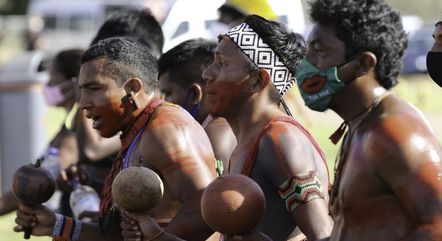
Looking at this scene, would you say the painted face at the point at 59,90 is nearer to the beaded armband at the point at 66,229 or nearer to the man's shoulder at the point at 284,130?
the beaded armband at the point at 66,229

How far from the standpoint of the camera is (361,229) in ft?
13.3

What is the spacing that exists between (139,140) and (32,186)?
1.88 feet

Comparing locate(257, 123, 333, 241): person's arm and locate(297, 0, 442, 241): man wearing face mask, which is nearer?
locate(297, 0, 442, 241): man wearing face mask

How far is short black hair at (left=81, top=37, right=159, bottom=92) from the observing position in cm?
556

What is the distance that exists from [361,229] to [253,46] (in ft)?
4.18

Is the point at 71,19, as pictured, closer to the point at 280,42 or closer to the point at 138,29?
the point at 138,29

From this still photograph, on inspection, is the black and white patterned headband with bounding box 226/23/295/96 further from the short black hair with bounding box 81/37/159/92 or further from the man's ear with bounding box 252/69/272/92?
the short black hair with bounding box 81/37/159/92

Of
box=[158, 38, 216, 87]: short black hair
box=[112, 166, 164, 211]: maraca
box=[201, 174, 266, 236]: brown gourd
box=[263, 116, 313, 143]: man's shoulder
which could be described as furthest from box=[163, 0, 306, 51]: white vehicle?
box=[201, 174, 266, 236]: brown gourd

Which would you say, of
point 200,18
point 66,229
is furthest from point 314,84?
point 200,18

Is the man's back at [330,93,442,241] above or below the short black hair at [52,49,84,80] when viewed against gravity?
above

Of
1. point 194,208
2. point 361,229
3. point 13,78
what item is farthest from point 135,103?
point 13,78

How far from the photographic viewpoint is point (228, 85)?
495 centimetres

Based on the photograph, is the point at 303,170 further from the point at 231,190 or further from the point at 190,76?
the point at 190,76

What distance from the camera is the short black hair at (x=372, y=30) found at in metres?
4.30
